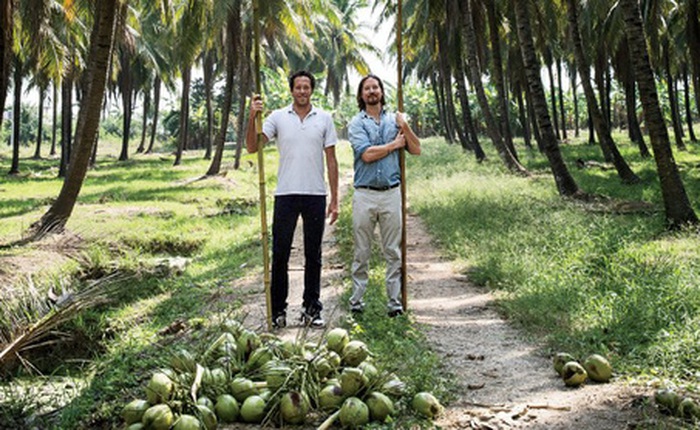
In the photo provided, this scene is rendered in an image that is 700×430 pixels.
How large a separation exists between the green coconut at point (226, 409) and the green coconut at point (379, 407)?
74 centimetres

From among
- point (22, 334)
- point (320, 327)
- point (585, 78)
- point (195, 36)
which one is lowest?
point (320, 327)

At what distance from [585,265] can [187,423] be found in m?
5.64

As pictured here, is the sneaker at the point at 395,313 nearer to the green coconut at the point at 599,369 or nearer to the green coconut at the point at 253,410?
the green coconut at the point at 599,369

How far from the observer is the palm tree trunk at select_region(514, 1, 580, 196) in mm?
13539

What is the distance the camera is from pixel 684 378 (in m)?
4.16

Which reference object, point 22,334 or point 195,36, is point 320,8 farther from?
point 22,334

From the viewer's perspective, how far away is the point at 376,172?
215 inches

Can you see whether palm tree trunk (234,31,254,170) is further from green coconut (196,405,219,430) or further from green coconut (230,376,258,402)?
green coconut (196,405,219,430)

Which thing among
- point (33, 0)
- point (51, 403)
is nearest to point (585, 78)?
point (33, 0)

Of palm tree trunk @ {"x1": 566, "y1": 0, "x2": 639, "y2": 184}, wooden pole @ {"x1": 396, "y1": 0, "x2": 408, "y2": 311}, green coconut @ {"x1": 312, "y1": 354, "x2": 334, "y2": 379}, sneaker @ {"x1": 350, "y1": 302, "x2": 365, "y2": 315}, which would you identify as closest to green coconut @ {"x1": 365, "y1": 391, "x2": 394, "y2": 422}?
green coconut @ {"x1": 312, "y1": 354, "x2": 334, "y2": 379}

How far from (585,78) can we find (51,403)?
15200 millimetres

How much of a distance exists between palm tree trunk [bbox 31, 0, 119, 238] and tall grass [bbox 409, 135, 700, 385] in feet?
19.2

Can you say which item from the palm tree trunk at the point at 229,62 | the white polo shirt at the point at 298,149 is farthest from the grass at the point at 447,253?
the palm tree trunk at the point at 229,62

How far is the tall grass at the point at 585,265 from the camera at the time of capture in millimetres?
4918
